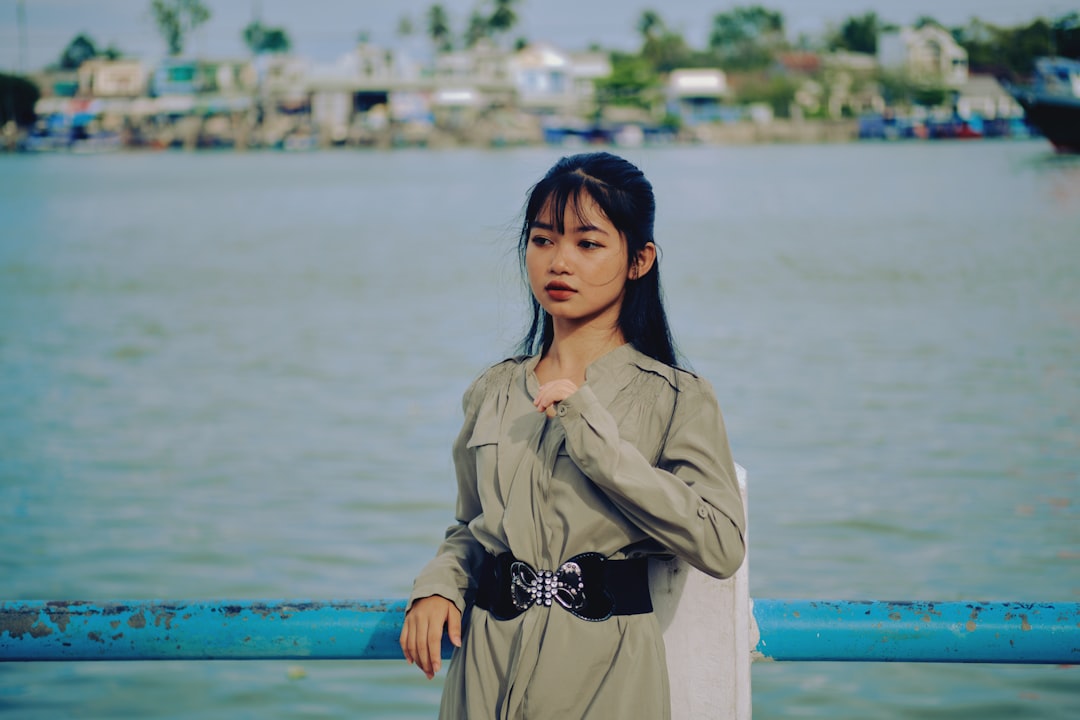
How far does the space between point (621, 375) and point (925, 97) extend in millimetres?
107332

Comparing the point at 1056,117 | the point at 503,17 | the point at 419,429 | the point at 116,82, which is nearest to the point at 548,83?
the point at 503,17

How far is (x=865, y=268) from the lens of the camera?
21.8 m

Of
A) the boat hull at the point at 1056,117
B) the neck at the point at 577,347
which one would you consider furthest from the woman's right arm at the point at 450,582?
the boat hull at the point at 1056,117

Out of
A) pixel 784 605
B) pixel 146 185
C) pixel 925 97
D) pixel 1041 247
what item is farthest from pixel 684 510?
pixel 925 97

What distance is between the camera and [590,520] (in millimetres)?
1713

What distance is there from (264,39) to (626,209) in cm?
12500

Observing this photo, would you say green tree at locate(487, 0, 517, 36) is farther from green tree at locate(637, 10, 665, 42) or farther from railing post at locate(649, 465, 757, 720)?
railing post at locate(649, 465, 757, 720)

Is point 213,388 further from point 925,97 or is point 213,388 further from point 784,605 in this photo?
point 925,97

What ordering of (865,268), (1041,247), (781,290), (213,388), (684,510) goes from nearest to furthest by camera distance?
(684,510), (213,388), (781,290), (865,268), (1041,247)

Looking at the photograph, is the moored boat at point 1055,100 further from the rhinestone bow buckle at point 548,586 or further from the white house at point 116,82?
the white house at point 116,82

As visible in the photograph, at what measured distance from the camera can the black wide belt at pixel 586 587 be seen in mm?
1715

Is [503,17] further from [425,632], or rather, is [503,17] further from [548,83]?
[425,632]

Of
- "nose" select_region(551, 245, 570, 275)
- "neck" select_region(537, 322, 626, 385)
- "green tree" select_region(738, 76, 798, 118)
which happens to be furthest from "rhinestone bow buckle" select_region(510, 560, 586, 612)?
"green tree" select_region(738, 76, 798, 118)

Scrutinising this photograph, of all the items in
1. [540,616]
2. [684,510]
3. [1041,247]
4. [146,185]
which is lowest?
[146,185]
